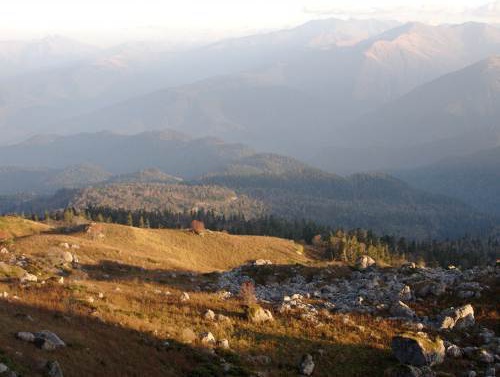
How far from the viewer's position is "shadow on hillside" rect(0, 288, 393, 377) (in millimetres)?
24016

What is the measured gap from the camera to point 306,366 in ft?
93.9

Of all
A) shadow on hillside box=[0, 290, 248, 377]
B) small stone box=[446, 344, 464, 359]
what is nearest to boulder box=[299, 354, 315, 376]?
shadow on hillside box=[0, 290, 248, 377]

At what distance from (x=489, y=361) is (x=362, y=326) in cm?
867

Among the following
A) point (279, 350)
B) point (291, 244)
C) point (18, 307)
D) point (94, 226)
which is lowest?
point (291, 244)

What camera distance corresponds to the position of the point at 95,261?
239 feet

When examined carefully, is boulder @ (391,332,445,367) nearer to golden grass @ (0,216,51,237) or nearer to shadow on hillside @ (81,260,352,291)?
shadow on hillside @ (81,260,352,291)

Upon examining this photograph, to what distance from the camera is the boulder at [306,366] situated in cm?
2842

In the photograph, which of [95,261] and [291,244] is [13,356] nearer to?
[95,261]

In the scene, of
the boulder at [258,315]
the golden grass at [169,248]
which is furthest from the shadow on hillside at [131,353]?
the golden grass at [169,248]

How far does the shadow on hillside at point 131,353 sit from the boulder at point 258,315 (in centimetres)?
236

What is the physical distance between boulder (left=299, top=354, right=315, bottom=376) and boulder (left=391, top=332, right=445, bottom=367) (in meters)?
5.01

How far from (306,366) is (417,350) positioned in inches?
248

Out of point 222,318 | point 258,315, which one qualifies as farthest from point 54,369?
point 258,315

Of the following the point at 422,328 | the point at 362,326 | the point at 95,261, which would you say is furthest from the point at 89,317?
the point at 95,261
